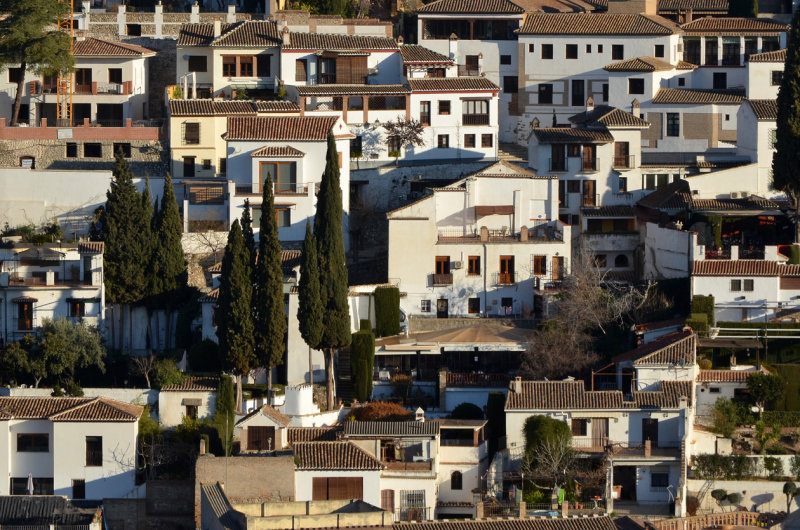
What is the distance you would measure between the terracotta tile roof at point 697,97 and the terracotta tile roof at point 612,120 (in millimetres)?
3439

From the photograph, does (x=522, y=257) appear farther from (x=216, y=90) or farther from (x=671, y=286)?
(x=216, y=90)

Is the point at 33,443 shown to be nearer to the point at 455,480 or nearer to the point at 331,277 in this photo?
the point at 331,277

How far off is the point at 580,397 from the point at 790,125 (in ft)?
45.0

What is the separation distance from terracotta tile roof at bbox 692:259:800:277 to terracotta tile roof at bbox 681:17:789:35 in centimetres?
1946

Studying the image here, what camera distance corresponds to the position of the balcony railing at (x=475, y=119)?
8069cm

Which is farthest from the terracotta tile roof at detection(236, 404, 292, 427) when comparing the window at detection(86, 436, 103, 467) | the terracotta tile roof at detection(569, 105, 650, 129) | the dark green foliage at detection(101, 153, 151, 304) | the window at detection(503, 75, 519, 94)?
the window at detection(503, 75, 519, 94)

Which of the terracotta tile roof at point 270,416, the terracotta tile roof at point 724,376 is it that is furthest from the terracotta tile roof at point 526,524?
the terracotta tile roof at point 724,376

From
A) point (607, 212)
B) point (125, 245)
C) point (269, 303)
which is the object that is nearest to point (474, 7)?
point (607, 212)

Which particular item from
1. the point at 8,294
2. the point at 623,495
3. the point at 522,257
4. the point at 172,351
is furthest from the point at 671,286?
the point at 8,294

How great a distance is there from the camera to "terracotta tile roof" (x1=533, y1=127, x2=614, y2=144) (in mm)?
76188

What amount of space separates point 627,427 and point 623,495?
208 cm

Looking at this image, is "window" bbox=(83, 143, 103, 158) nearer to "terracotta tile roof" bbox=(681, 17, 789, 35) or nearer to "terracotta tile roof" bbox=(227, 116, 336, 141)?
"terracotta tile roof" bbox=(227, 116, 336, 141)

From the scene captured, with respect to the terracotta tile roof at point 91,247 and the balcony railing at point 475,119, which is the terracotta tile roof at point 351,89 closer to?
the balcony railing at point 475,119

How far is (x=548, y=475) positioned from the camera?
202 ft
